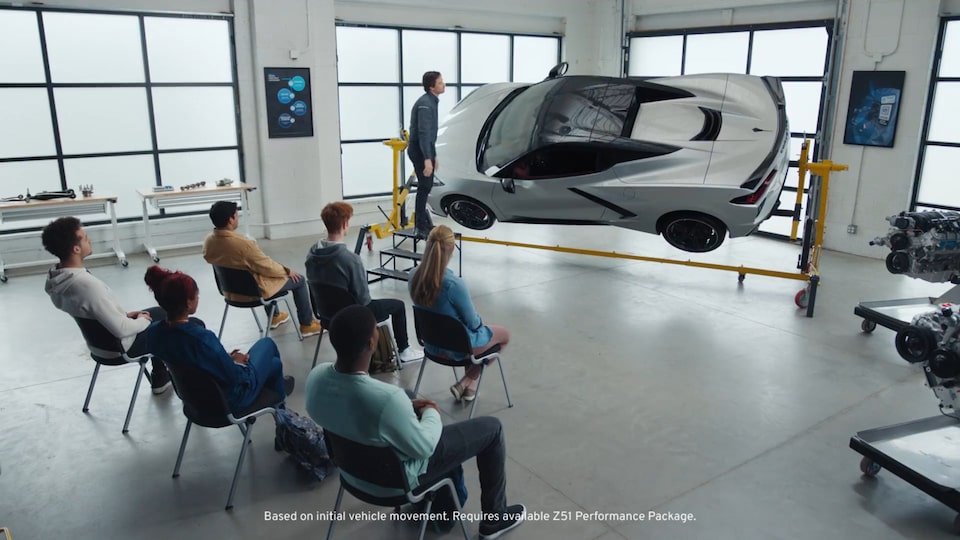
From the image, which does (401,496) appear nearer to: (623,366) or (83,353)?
(623,366)

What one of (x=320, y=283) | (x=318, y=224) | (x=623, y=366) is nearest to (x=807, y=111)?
(x=623, y=366)

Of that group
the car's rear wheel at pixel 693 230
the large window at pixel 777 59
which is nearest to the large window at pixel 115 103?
the car's rear wheel at pixel 693 230

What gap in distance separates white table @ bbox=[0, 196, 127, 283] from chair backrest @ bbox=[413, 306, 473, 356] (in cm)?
499

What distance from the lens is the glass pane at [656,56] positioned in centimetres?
1002

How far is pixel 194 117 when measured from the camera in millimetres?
8258

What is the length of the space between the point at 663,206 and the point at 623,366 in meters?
1.83

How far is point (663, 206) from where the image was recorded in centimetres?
606

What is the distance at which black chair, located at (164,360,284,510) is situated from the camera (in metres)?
3.02

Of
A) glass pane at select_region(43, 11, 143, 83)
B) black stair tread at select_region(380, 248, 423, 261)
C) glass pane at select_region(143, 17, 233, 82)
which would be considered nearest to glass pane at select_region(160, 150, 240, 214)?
glass pane at select_region(143, 17, 233, 82)

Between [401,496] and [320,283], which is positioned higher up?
[320,283]

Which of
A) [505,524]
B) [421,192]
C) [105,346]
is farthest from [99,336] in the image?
[421,192]

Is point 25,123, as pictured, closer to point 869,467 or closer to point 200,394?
point 200,394

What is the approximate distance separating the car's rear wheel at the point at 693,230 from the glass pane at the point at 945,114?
3.10 m

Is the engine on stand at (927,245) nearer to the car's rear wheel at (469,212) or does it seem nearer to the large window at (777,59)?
the car's rear wheel at (469,212)
